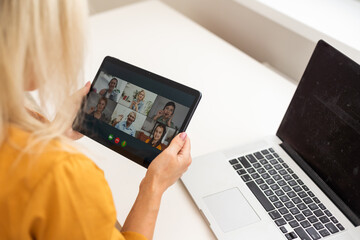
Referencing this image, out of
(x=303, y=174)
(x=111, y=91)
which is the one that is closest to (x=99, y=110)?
(x=111, y=91)

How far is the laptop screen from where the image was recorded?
0.70m

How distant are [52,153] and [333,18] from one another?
2.98ft

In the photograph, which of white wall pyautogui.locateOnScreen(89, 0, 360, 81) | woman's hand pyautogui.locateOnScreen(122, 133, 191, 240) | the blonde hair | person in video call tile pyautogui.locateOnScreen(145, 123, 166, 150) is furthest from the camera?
white wall pyautogui.locateOnScreen(89, 0, 360, 81)

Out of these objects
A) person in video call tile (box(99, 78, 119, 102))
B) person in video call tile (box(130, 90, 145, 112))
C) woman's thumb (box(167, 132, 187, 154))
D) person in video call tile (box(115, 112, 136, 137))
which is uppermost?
person in video call tile (box(99, 78, 119, 102))

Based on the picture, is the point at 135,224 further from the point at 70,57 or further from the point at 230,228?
the point at 70,57

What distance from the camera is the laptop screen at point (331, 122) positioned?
70cm

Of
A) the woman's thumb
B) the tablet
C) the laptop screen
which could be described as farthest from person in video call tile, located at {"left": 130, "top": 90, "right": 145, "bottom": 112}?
the laptop screen

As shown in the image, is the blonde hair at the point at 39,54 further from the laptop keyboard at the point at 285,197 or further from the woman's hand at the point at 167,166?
the laptop keyboard at the point at 285,197

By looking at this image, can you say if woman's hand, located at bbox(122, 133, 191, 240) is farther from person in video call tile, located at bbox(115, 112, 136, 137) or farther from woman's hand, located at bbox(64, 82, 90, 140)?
woman's hand, located at bbox(64, 82, 90, 140)

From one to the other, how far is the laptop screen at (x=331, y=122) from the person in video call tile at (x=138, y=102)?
13.0 inches

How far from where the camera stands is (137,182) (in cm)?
79

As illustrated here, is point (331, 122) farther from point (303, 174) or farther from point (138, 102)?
point (138, 102)

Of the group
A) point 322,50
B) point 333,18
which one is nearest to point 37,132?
point 322,50

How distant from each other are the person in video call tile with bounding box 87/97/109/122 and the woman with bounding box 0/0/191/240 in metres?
0.27
